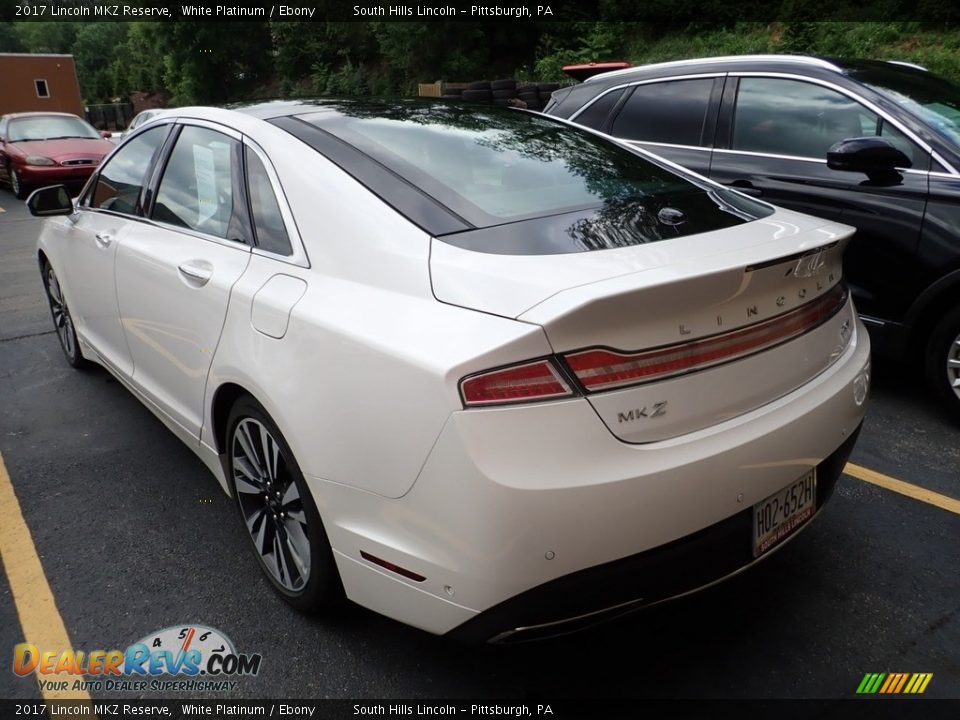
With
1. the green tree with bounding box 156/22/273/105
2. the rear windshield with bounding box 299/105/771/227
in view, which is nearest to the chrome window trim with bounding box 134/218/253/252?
the rear windshield with bounding box 299/105/771/227

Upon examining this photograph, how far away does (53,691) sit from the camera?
91.5 inches

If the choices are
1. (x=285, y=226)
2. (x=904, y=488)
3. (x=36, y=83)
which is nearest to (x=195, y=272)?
(x=285, y=226)

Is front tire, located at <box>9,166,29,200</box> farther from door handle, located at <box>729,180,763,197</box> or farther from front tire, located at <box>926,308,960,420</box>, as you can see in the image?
front tire, located at <box>926,308,960,420</box>

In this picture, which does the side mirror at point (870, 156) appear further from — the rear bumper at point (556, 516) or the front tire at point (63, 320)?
the front tire at point (63, 320)

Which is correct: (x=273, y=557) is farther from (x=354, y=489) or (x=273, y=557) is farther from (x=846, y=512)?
(x=846, y=512)

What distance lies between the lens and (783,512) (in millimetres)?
2162

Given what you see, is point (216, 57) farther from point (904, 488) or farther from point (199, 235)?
point (904, 488)

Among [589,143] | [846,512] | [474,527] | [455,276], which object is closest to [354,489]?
[474,527]

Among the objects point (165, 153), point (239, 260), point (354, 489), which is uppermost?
point (165, 153)

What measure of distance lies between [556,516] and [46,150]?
1449 cm

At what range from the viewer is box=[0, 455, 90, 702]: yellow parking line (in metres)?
2.49

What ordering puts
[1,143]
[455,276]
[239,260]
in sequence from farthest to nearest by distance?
[1,143]
[239,260]
[455,276]

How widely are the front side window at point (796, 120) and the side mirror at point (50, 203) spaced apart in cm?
370

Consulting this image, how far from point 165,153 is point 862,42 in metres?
14.6
